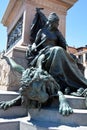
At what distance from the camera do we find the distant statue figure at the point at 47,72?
93.5 inches

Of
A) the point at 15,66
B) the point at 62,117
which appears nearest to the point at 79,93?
the point at 62,117

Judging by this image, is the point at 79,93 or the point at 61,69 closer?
the point at 79,93

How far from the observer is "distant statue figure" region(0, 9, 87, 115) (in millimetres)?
2375

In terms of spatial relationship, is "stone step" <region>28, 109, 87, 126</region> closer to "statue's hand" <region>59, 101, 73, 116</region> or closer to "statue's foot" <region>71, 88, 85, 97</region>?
"statue's hand" <region>59, 101, 73, 116</region>

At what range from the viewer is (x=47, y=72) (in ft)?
10.6

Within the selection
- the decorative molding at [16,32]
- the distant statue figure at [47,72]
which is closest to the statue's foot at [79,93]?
the distant statue figure at [47,72]

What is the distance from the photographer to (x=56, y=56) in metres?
3.20

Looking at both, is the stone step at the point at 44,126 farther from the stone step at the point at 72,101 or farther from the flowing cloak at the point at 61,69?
the flowing cloak at the point at 61,69

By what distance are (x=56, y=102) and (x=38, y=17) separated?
2.36 meters

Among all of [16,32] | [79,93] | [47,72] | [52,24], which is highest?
[16,32]

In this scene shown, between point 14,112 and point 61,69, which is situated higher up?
point 61,69

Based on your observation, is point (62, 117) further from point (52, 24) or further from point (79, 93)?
point (52, 24)

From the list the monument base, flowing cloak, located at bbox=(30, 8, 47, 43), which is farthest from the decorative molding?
the monument base

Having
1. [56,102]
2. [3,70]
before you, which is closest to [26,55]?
[3,70]
